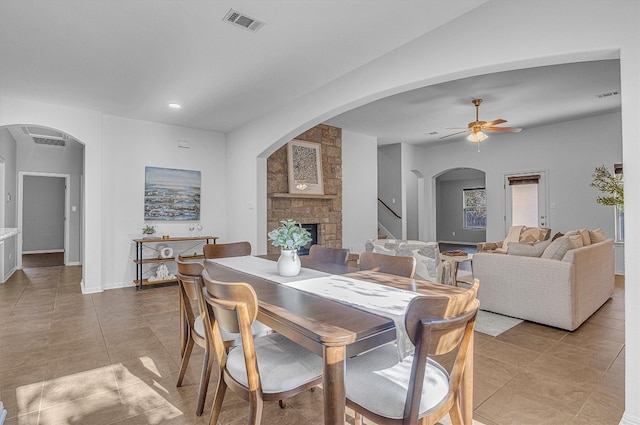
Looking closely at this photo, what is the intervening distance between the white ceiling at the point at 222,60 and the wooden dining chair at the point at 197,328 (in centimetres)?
192

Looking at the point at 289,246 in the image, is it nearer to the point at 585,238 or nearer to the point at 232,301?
the point at 232,301

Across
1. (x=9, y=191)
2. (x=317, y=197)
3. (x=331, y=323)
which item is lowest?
(x=331, y=323)

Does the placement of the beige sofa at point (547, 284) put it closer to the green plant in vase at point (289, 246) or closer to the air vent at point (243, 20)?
the green plant in vase at point (289, 246)

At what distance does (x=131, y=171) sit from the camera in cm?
533

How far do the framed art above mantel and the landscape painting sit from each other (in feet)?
5.44

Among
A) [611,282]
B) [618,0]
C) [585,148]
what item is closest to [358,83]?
[618,0]

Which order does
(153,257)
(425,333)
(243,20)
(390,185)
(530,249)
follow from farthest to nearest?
1. (390,185)
2. (153,257)
3. (530,249)
4. (243,20)
5. (425,333)

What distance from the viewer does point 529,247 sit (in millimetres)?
3607

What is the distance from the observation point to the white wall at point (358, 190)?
276 inches

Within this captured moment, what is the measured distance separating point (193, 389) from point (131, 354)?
90cm

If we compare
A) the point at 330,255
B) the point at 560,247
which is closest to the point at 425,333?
the point at 330,255

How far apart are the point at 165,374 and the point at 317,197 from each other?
4248mm

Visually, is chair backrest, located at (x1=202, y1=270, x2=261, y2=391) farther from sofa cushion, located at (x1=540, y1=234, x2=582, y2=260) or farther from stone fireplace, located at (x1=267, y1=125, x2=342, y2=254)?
stone fireplace, located at (x1=267, y1=125, x2=342, y2=254)

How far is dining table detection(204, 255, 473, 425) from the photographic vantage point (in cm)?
116
